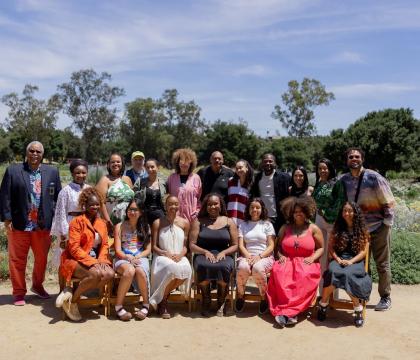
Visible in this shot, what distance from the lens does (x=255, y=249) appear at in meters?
6.09

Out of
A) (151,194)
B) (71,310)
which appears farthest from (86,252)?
(151,194)

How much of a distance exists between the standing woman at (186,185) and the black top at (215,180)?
0.55ft

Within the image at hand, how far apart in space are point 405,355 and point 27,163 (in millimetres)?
4729

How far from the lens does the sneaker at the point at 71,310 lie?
5379 millimetres

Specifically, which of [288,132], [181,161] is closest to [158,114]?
[288,132]

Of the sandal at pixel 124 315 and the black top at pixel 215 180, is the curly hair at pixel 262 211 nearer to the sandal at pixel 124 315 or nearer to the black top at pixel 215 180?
the black top at pixel 215 180

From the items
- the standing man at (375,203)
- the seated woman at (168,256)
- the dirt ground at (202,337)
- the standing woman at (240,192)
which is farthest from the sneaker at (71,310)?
the standing man at (375,203)

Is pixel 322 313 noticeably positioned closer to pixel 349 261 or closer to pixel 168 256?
pixel 349 261

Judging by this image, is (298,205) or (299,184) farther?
(299,184)

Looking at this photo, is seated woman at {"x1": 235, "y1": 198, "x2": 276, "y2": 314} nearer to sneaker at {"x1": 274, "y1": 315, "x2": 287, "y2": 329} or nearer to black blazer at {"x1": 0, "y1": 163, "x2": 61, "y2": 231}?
sneaker at {"x1": 274, "y1": 315, "x2": 287, "y2": 329}

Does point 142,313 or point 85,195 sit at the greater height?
point 85,195

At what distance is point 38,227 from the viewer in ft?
19.8

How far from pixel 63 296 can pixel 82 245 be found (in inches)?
24.5

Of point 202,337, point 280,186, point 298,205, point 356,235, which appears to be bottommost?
point 202,337
